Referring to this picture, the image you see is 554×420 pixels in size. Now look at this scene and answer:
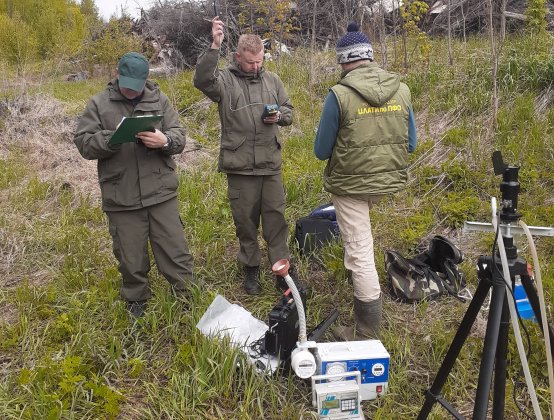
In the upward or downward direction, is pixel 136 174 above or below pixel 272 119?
below

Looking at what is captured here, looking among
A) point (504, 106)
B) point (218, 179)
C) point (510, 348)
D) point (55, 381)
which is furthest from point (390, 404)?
point (504, 106)

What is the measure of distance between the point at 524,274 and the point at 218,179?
4.77 m

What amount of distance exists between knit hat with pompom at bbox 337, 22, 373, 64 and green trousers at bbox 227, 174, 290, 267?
121 cm

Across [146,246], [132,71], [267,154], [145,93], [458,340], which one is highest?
[132,71]

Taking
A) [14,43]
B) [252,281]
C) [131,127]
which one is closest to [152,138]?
[131,127]

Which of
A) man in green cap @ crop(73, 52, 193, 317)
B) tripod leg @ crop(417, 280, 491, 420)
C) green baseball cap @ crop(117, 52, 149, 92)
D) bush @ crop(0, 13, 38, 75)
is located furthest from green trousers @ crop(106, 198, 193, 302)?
bush @ crop(0, 13, 38, 75)

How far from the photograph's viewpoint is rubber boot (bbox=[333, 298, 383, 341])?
3.18 metres

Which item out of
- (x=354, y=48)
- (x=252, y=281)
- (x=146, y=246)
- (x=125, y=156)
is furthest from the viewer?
(x=252, y=281)

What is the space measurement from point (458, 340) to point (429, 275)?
69.1 inches

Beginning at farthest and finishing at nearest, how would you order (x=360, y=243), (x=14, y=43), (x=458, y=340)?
(x=14, y=43) < (x=360, y=243) < (x=458, y=340)

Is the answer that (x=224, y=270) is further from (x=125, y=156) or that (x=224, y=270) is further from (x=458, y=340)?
(x=458, y=340)

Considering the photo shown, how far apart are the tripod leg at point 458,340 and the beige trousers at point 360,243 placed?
944 millimetres

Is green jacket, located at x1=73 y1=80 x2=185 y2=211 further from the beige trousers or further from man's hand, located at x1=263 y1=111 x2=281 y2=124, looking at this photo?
the beige trousers

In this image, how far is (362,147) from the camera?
9.82 ft
